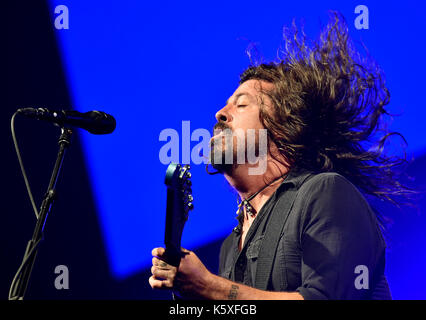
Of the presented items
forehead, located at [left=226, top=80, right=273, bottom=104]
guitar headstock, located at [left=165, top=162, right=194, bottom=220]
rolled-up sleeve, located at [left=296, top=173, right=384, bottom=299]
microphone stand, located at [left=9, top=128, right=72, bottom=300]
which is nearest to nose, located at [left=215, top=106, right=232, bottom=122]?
forehead, located at [left=226, top=80, right=273, bottom=104]

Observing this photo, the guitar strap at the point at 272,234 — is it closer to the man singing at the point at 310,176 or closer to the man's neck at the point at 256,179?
the man singing at the point at 310,176

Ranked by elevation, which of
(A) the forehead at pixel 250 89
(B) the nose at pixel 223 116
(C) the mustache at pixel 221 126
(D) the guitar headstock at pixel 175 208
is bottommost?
(D) the guitar headstock at pixel 175 208

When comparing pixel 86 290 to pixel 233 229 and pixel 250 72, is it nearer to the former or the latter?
pixel 233 229

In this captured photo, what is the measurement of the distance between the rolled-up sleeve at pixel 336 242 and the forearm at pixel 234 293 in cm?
7

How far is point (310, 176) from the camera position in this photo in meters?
2.64

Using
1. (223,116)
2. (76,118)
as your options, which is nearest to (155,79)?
(223,116)

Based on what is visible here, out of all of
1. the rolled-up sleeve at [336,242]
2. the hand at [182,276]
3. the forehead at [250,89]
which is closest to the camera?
the hand at [182,276]

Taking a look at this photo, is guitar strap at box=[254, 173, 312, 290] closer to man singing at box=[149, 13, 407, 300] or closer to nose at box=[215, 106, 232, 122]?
man singing at box=[149, 13, 407, 300]

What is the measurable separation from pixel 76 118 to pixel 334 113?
1461mm

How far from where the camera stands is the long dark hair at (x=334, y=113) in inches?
112

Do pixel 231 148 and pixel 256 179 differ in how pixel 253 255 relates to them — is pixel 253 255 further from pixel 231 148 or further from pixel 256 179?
pixel 231 148

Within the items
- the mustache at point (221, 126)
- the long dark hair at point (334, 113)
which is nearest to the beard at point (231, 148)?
the mustache at point (221, 126)
